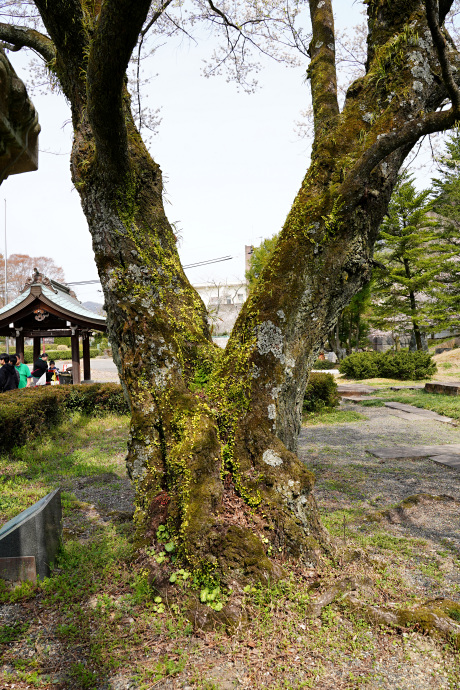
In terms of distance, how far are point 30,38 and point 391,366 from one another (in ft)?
53.4

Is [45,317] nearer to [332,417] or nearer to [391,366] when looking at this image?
[332,417]

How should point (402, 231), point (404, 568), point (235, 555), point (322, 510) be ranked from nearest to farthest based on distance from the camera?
point (235, 555), point (404, 568), point (322, 510), point (402, 231)

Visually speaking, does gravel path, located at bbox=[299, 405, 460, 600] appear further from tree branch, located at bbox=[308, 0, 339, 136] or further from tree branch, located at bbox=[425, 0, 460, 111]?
tree branch, located at bbox=[308, 0, 339, 136]

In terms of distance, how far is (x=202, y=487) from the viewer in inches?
110

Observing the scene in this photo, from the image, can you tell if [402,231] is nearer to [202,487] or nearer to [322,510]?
[322,510]

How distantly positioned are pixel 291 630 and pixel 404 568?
116 centimetres

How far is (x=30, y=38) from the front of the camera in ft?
15.2

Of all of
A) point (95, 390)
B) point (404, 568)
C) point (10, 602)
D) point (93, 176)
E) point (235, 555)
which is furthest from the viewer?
point (95, 390)

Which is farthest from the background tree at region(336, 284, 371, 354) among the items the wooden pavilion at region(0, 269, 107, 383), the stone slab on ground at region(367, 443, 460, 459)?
the stone slab on ground at region(367, 443, 460, 459)

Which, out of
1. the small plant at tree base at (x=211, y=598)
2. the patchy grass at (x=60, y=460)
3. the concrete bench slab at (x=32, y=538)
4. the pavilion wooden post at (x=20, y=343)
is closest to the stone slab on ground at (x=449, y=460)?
the patchy grass at (x=60, y=460)

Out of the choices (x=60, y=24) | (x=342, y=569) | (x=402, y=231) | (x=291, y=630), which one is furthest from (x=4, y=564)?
(x=402, y=231)

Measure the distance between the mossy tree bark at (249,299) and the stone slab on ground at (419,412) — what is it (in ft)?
24.6

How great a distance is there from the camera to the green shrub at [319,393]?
11336 millimetres

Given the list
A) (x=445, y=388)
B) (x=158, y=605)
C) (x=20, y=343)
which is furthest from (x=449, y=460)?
(x=20, y=343)
